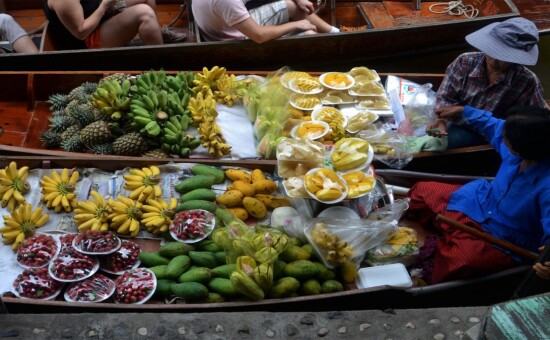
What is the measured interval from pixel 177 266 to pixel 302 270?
660 millimetres

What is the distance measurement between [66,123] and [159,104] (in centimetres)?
71

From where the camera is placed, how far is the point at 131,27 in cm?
462

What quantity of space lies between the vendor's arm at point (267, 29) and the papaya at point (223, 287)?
227cm

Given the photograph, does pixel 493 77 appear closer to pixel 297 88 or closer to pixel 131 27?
pixel 297 88

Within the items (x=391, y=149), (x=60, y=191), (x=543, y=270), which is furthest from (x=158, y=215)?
(x=543, y=270)

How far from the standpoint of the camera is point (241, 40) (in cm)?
455

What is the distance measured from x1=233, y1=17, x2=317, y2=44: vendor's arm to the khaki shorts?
0.44ft

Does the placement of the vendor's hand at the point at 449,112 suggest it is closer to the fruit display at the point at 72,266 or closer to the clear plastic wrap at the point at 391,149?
the clear plastic wrap at the point at 391,149

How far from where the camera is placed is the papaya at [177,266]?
2812 mm

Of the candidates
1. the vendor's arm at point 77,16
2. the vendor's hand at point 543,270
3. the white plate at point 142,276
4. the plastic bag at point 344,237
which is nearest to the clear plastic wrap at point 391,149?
the plastic bag at point 344,237

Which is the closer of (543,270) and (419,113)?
(543,270)

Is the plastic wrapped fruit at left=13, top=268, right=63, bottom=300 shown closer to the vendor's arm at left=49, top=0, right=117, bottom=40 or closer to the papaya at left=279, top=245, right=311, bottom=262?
the papaya at left=279, top=245, right=311, bottom=262

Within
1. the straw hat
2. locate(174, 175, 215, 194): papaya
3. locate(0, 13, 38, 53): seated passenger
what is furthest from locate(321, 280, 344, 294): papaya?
locate(0, 13, 38, 53): seated passenger

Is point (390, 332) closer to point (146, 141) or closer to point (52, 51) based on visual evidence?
point (146, 141)
